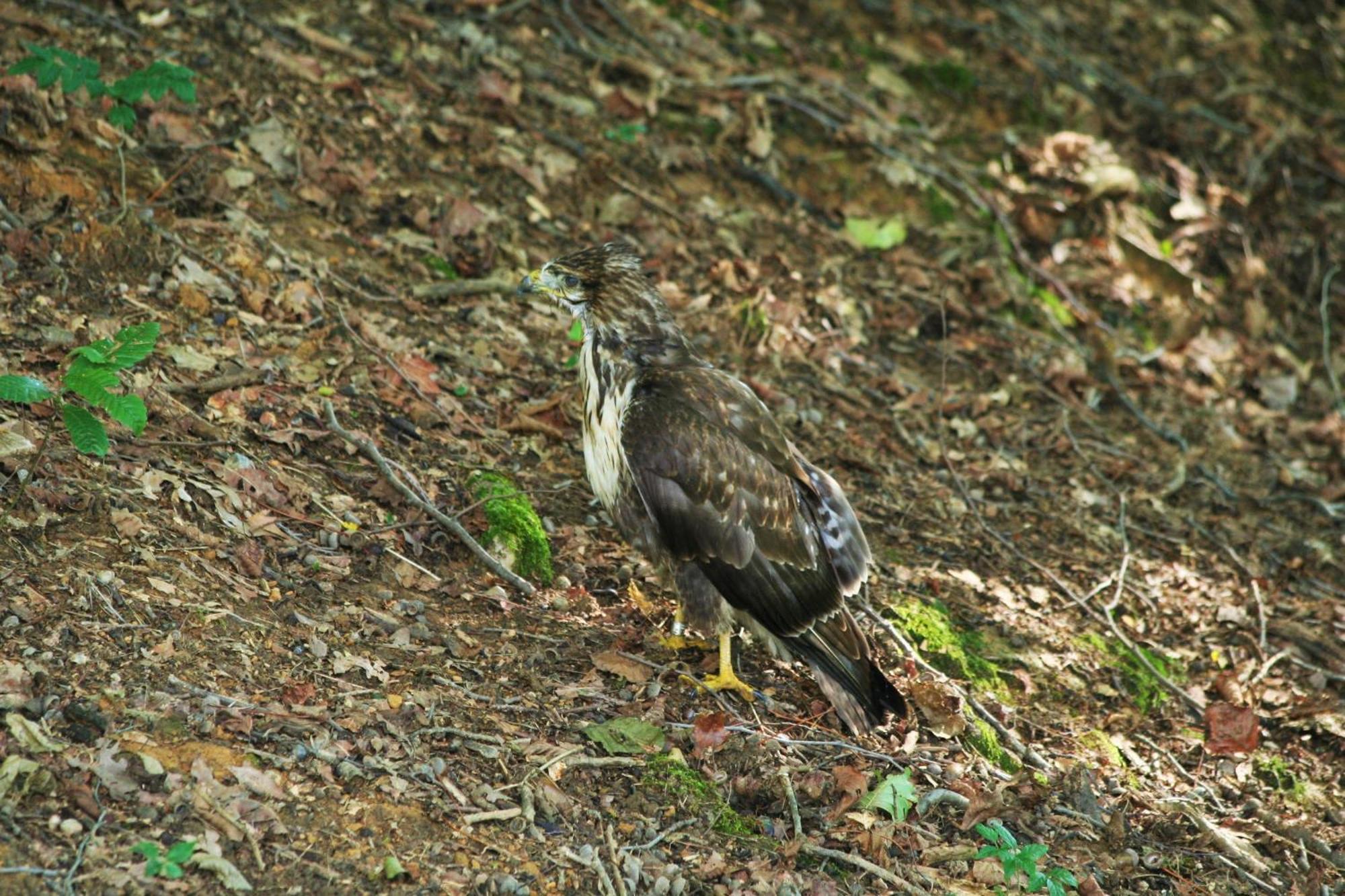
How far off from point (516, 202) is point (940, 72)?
4168mm

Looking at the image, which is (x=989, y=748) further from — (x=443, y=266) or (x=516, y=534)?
(x=443, y=266)

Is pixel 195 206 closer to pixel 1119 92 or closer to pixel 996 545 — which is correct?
pixel 996 545

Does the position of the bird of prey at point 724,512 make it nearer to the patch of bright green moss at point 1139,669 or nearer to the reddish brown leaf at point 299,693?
the reddish brown leaf at point 299,693

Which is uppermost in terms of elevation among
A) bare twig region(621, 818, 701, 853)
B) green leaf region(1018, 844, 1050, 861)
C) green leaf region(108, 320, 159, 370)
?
green leaf region(108, 320, 159, 370)

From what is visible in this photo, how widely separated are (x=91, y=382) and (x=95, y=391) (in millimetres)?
32

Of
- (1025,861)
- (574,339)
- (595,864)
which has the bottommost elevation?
(595,864)

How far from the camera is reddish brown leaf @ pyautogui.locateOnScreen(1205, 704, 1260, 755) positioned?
19.6 ft

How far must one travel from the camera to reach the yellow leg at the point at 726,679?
17.4ft

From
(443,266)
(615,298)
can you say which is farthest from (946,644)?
(443,266)

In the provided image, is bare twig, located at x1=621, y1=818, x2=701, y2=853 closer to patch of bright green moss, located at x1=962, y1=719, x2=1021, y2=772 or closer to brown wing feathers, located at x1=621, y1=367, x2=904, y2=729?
brown wing feathers, located at x1=621, y1=367, x2=904, y2=729

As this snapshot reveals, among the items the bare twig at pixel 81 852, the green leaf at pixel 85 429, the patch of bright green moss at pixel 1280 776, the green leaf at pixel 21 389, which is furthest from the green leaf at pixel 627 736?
the patch of bright green moss at pixel 1280 776

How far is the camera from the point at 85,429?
4242mm

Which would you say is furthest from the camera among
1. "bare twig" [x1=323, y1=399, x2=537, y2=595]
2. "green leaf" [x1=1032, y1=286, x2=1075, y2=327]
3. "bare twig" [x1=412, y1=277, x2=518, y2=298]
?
"green leaf" [x1=1032, y1=286, x2=1075, y2=327]

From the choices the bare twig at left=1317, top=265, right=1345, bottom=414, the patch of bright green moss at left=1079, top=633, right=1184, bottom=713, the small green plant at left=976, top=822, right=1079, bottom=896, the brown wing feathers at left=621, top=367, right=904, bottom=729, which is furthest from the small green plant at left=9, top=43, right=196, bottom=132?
the bare twig at left=1317, top=265, right=1345, bottom=414
